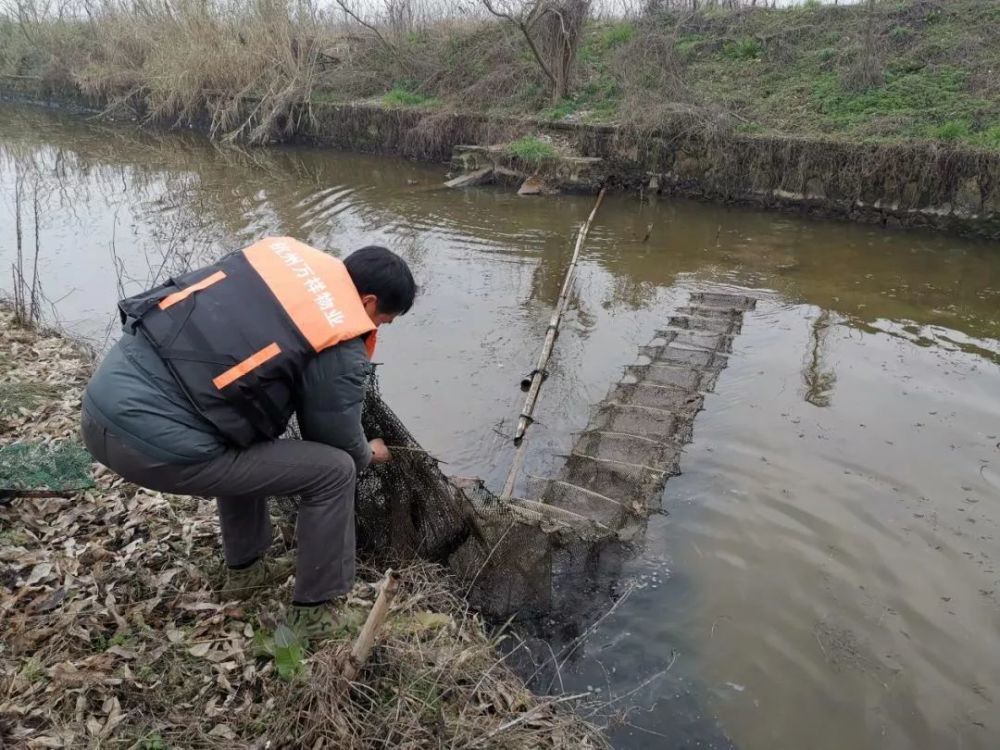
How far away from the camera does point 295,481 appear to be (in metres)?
2.66

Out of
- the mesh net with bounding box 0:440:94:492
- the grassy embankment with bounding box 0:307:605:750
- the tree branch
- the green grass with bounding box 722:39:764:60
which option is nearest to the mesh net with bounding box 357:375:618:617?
the grassy embankment with bounding box 0:307:605:750

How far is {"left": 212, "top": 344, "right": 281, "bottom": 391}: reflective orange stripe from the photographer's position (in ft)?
7.75

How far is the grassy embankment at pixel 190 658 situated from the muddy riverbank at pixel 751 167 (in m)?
12.8

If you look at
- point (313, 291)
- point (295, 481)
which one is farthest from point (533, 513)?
point (313, 291)

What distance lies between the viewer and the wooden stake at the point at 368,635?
2.38 m

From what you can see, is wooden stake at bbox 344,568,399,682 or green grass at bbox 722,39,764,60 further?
green grass at bbox 722,39,764,60

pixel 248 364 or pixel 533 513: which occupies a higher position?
pixel 248 364

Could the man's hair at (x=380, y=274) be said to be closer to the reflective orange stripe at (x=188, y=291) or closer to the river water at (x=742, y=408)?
the reflective orange stripe at (x=188, y=291)

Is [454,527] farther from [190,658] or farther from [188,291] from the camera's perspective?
[188,291]

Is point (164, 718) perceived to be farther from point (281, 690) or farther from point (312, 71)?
point (312, 71)

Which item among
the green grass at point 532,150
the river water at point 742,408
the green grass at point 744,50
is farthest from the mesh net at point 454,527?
the green grass at point 744,50

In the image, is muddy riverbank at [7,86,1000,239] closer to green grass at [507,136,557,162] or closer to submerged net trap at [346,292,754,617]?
Answer: green grass at [507,136,557,162]

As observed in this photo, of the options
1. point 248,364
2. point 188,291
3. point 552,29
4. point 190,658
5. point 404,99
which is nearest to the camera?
point 248,364

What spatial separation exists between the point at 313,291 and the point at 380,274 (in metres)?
0.27
